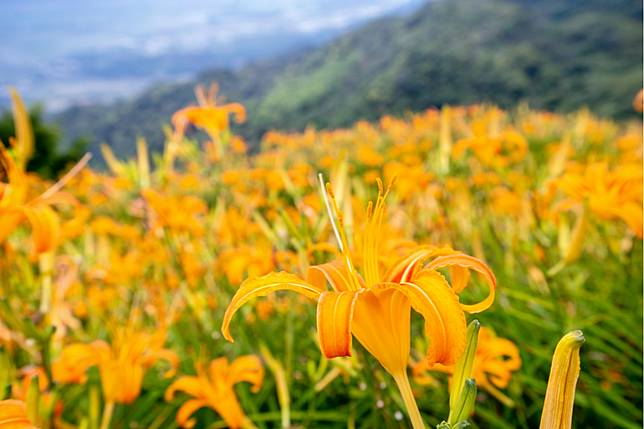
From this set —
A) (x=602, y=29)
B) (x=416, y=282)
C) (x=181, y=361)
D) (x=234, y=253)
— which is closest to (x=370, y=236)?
(x=416, y=282)

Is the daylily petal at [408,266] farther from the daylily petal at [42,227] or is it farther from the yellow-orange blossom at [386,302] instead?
the daylily petal at [42,227]

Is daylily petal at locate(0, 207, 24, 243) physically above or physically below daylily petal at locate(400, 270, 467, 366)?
above

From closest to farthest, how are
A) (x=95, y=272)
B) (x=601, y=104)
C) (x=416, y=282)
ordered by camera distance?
(x=416, y=282) < (x=95, y=272) < (x=601, y=104)

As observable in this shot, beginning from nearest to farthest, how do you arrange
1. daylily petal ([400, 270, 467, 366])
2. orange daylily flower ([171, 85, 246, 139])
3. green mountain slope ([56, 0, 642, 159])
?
daylily petal ([400, 270, 467, 366]), orange daylily flower ([171, 85, 246, 139]), green mountain slope ([56, 0, 642, 159])

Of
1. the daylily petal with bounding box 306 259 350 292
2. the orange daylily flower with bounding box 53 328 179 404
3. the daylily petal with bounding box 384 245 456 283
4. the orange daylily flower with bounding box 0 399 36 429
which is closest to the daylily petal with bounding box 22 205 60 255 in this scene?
the orange daylily flower with bounding box 53 328 179 404

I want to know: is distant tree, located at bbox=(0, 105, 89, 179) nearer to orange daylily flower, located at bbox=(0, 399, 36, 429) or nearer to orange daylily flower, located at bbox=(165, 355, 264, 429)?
orange daylily flower, located at bbox=(165, 355, 264, 429)

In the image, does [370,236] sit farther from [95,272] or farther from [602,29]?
[602,29]

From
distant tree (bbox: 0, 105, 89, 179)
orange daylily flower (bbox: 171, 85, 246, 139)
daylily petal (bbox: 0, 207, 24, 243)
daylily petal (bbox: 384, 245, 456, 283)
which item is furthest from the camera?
distant tree (bbox: 0, 105, 89, 179)

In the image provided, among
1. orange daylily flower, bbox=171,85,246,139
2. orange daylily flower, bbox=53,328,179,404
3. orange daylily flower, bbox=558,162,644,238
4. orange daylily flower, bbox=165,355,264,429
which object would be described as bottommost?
orange daylily flower, bbox=165,355,264,429
